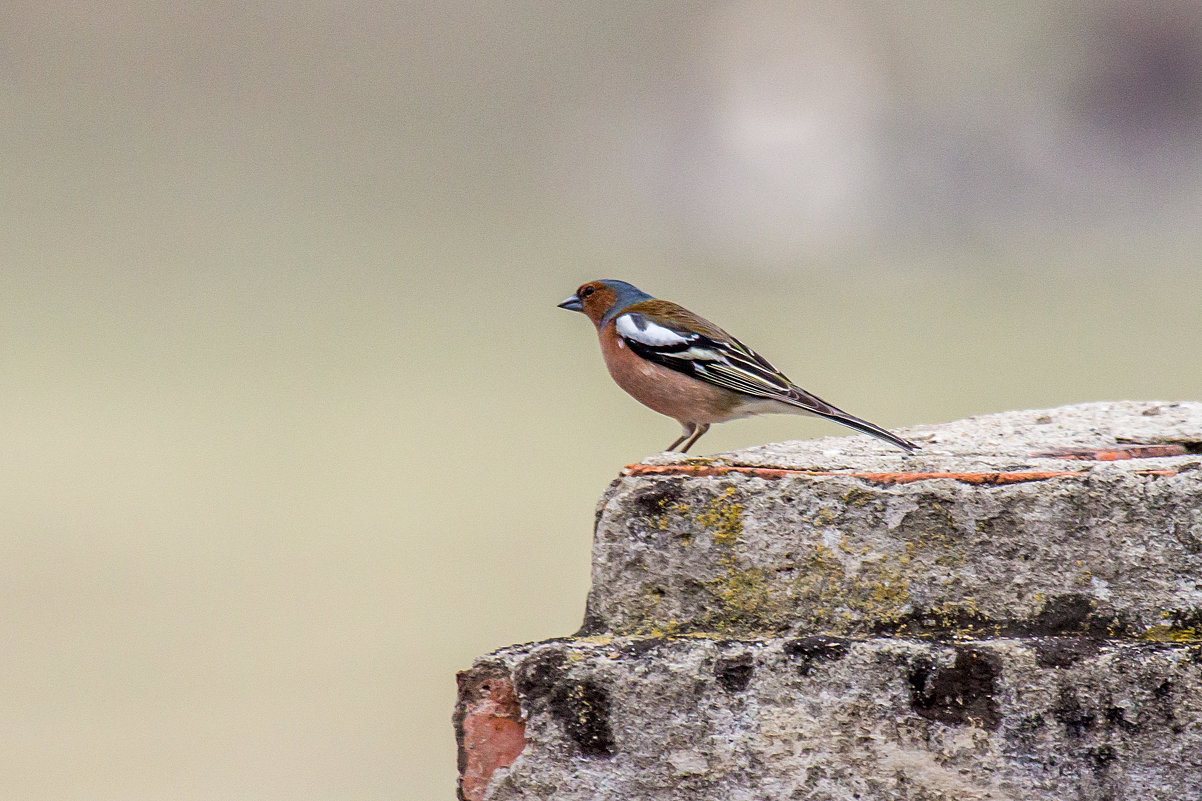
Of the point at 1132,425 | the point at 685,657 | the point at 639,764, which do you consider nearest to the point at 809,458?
the point at 685,657

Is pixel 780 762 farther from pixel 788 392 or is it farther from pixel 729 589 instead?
pixel 788 392

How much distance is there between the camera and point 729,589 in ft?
8.07

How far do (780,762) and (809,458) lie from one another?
2.38 ft

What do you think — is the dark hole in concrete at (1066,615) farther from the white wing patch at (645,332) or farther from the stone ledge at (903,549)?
the white wing patch at (645,332)

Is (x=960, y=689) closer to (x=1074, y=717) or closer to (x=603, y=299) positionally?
(x=1074, y=717)

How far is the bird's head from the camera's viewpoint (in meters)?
4.95

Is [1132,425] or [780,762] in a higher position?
[1132,425]

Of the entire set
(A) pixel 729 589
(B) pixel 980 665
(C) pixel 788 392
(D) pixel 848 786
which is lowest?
(D) pixel 848 786

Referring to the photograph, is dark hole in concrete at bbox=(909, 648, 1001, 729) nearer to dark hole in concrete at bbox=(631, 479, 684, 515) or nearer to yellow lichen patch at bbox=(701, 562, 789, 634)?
yellow lichen patch at bbox=(701, 562, 789, 634)

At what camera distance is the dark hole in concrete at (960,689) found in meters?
2.21

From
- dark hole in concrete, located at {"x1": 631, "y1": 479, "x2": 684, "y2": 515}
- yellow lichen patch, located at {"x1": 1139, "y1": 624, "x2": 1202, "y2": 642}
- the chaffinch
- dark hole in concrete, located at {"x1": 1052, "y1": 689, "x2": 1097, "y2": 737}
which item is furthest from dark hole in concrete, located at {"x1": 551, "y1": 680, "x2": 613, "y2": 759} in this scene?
the chaffinch

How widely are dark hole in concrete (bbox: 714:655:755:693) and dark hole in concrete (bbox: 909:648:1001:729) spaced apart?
0.29 meters

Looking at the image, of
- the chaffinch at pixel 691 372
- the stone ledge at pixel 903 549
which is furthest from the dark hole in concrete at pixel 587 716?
the chaffinch at pixel 691 372

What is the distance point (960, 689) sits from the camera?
223 cm
